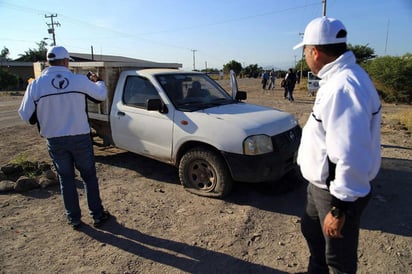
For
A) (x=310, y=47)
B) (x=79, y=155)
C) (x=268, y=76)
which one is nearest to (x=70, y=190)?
(x=79, y=155)

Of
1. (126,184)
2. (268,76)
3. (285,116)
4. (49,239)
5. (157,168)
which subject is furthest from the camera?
(268,76)

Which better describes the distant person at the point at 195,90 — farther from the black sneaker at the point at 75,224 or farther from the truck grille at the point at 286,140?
the black sneaker at the point at 75,224

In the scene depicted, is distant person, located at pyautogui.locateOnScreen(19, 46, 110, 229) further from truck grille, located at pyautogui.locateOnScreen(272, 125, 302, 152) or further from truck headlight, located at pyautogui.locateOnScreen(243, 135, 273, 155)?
truck grille, located at pyautogui.locateOnScreen(272, 125, 302, 152)

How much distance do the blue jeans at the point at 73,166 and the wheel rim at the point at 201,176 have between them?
4.37 ft

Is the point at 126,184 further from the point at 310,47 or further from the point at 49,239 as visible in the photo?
the point at 310,47

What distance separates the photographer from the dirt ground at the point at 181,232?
10.2 feet

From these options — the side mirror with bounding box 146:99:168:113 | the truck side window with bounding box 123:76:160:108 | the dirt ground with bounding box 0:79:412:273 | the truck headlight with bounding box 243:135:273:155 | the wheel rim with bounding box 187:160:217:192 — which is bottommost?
the dirt ground with bounding box 0:79:412:273

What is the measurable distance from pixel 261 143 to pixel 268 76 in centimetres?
2385

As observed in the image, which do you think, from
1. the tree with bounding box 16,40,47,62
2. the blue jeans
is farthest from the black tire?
the tree with bounding box 16,40,47,62

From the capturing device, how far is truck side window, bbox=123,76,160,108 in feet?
16.5

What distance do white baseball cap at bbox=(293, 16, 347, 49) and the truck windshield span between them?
112 inches

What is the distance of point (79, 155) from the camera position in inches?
144

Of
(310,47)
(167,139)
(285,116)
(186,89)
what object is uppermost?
(310,47)

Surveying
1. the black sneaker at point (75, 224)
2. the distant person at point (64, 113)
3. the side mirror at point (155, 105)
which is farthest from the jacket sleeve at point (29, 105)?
the side mirror at point (155, 105)
